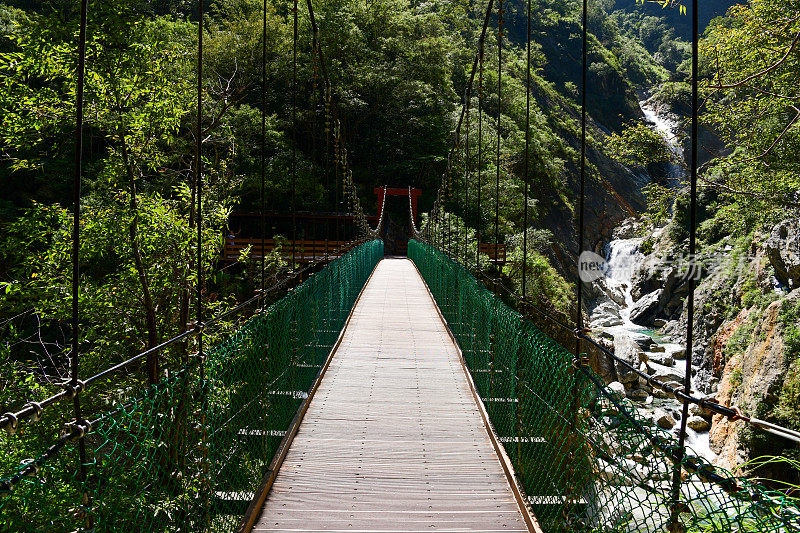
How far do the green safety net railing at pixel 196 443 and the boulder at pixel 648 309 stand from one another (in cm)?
1848

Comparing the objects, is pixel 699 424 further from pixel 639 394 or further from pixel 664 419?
pixel 639 394

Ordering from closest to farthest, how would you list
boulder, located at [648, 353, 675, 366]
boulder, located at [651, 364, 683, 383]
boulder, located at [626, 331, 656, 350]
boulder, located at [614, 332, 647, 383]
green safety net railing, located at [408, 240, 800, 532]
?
green safety net railing, located at [408, 240, 800, 532] → boulder, located at [651, 364, 683, 383] → boulder, located at [614, 332, 647, 383] → boulder, located at [648, 353, 675, 366] → boulder, located at [626, 331, 656, 350]

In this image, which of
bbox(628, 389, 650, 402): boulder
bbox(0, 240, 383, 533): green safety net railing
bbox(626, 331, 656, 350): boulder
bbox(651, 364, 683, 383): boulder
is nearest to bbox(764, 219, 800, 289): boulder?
bbox(651, 364, 683, 383): boulder

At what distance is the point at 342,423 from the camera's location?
127 inches

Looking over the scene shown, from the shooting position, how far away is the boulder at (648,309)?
19328 mm

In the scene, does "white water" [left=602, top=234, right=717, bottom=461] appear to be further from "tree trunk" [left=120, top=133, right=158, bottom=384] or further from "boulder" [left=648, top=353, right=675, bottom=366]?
"tree trunk" [left=120, top=133, right=158, bottom=384]

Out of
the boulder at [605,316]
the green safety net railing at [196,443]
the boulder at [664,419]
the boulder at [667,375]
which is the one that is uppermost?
the green safety net railing at [196,443]

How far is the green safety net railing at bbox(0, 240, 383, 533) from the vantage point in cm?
134

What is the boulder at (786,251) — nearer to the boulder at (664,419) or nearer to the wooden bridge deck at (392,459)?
the boulder at (664,419)

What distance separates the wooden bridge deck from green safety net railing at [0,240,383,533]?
0.20 m

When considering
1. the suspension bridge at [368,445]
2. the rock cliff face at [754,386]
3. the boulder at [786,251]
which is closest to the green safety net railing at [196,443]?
the suspension bridge at [368,445]

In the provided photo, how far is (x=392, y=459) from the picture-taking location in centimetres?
274

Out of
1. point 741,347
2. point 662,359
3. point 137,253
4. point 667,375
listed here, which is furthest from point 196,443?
point 662,359

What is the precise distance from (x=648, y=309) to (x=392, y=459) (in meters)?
19.1
